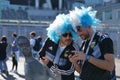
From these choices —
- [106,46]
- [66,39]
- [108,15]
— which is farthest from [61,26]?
[108,15]

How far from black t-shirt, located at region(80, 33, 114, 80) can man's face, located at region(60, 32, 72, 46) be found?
0.69m

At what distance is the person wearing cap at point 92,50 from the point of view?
369 cm

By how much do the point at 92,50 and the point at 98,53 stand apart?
0.08 metres

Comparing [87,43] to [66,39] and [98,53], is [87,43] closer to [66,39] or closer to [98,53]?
[98,53]

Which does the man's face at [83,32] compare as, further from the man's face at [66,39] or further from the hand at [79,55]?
the man's face at [66,39]

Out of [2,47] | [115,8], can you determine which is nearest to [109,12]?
[115,8]

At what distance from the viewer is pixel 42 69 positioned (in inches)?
114

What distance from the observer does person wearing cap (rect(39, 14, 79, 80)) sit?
4590 millimetres

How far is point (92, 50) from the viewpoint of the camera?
3.86 meters

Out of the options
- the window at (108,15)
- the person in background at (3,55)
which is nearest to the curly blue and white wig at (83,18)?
the person in background at (3,55)

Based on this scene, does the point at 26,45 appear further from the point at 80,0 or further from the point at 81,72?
the point at 80,0

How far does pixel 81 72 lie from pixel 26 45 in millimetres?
1264

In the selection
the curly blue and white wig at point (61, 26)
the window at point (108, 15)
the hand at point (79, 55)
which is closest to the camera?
the hand at point (79, 55)

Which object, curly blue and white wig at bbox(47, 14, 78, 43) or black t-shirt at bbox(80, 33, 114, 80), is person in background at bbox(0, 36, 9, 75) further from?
black t-shirt at bbox(80, 33, 114, 80)
